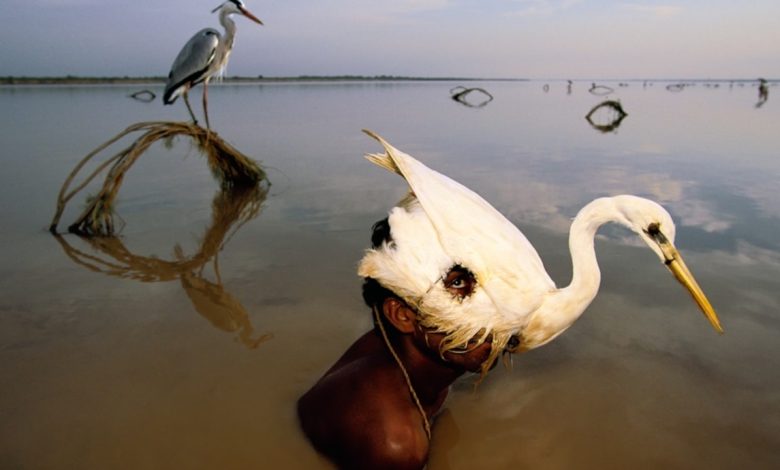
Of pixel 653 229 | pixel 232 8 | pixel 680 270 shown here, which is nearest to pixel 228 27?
pixel 232 8

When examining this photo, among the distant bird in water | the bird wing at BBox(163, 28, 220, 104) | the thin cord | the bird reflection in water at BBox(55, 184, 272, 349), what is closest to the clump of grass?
the bird reflection in water at BBox(55, 184, 272, 349)

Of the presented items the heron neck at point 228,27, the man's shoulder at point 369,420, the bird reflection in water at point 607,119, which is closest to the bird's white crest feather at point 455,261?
the man's shoulder at point 369,420

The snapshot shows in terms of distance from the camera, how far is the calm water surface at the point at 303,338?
7.27 ft

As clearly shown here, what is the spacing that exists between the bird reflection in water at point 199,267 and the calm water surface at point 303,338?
0.02 metres

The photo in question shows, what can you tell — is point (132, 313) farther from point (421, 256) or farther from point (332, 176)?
point (332, 176)

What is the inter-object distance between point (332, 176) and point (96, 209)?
3.46 meters

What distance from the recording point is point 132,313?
11.1 feet

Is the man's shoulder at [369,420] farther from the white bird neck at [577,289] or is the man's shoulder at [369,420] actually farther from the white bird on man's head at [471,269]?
the white bird neck at [577,289]

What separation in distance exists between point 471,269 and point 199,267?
3.23m

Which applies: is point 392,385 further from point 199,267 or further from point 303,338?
point 199,267

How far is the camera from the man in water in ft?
5.82

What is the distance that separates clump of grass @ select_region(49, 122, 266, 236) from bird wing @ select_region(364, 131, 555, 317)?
4.41m

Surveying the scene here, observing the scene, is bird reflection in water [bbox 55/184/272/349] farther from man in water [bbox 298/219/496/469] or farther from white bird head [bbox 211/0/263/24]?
white bird head [bbox 211/0/263/24]

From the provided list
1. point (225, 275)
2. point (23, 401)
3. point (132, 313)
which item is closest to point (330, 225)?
point (225, 275)
